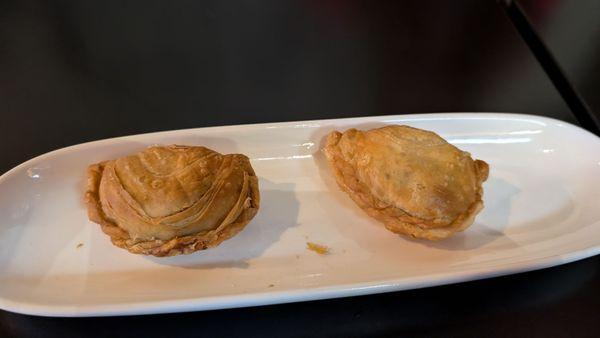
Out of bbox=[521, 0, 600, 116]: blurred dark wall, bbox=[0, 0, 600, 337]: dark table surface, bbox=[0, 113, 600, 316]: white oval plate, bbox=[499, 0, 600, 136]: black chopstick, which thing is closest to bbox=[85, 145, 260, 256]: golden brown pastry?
bbox=[0, 113, 600, 316]: white oval plate

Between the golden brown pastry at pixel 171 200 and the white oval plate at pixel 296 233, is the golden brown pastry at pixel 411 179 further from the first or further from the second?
the golden brown pastry at pixel 171 200

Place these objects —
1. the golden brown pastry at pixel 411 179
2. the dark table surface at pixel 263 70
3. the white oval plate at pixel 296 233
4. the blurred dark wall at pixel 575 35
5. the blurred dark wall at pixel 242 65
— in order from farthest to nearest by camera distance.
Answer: the blurred dark wall at pixel 575 35 < the blurred dark wall at pixel 242 65 < the dark table surface at pixel 263 70 < the golden brown pastry at pixel 411 179 < the white oval plate at pixel 296 233

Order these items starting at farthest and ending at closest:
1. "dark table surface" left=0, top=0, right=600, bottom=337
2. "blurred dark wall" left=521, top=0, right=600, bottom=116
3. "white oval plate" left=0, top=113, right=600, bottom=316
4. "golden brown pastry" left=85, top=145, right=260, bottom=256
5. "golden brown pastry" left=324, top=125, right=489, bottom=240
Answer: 1. "blurred dark wall" left=521, top=0, right=600, bottom=116
2. "dark table surface" left=0, top=0, right=600, bottom=337
3. "golden brown pastry" left=324, top=125, right=489, bottom=240
4. "golden brown pastry" left=85, top=145, right=260, bottom=256
5. "white oval plate" left=0, top=113, right=600, bottom=316

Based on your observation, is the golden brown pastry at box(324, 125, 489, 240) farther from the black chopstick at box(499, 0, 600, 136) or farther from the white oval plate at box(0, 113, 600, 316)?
the black chopstick at box(499, 0, 600, 136)

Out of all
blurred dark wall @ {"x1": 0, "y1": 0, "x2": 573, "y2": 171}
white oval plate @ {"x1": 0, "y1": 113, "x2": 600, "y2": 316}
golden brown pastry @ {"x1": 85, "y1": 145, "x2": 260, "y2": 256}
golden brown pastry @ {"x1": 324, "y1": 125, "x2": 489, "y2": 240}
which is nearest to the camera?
white oval plate @ {"x1": 0, "y1": 113, "x2": 600, "y2": 316}

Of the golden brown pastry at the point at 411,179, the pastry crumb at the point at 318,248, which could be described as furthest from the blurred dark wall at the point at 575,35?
the pastry crumb at the point at 318,248

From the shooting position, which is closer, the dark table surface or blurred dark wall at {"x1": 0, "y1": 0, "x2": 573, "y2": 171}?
the dark table surface
